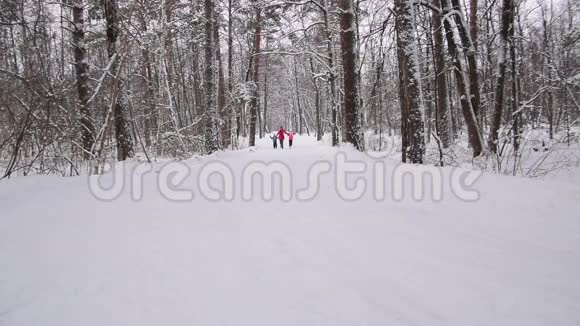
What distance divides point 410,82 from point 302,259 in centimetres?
478

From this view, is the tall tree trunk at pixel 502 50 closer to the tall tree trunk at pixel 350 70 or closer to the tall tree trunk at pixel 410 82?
the tall tree trunk at pixel 410 82

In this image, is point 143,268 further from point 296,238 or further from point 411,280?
point 411,280

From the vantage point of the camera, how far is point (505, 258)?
2277 millimetres

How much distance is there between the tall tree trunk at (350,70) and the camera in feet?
30.2

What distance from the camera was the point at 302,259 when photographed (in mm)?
2373

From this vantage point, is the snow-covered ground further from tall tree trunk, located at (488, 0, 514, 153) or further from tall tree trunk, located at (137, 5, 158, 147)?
tall tree trunk, located at (137, 5, 158, 147)

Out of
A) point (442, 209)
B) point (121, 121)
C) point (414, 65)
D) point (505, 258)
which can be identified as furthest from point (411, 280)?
point (121, 121)

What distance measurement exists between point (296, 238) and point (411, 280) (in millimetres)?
1131

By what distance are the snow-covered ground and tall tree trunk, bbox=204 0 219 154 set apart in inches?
341

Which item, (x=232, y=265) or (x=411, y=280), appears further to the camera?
(x=232, y=265)

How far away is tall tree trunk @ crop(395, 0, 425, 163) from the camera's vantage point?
5777 millimetres

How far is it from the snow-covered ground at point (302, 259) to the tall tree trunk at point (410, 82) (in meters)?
1.88
